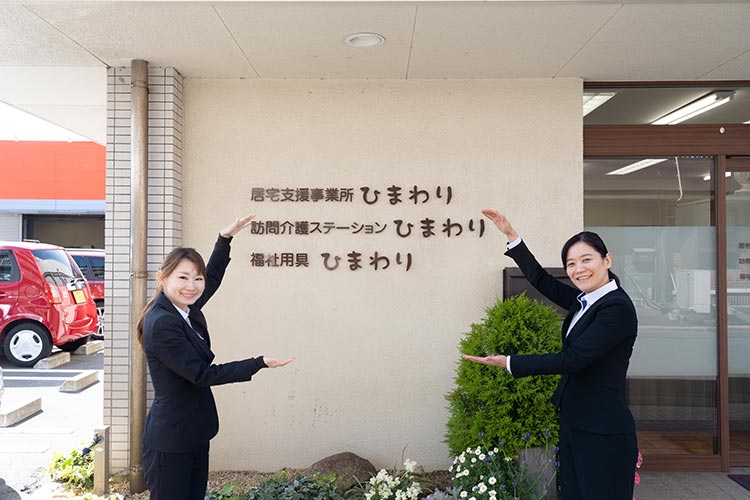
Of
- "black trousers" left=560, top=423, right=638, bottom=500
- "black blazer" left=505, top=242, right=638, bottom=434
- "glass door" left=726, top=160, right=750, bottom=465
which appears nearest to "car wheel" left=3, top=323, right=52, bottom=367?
"black blazer" left=505, top=242, right=638, bottom=434

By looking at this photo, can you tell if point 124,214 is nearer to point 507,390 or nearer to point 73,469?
point 73,469

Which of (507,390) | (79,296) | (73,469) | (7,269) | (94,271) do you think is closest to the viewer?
(507,390)

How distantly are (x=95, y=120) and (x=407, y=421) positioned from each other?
541 cm

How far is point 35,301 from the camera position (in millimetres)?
9977

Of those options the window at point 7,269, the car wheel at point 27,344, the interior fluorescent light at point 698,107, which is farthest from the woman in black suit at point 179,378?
the car wheel at point 27,344

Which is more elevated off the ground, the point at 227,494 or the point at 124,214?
the point at 124,214

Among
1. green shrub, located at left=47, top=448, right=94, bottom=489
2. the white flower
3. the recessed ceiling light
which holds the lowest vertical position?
green shrub, located at left=47, top=448, right=94, bottom=489

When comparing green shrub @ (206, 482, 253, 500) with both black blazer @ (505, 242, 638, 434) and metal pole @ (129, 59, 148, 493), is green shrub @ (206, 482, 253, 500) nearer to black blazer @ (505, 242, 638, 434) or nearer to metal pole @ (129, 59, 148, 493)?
metal pole @ (129, 59, 148, 493)

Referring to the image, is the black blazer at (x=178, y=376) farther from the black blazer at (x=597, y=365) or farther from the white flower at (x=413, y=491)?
the white flower at (x=413, y=491)

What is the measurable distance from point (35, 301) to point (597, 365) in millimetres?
9965

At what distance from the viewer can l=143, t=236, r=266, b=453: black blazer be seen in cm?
266

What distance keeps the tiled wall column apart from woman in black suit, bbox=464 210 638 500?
3018 mm

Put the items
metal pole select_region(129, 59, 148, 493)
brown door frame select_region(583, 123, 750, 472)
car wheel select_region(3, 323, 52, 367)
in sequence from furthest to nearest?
car wheel select_region(3, 323, 52, 367) < brown door frame select_region(583, 123, 750, 472) < metal pole select_region(129, 59, 148, 493)

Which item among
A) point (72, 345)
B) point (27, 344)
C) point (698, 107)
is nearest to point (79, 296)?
point (27, 344)
